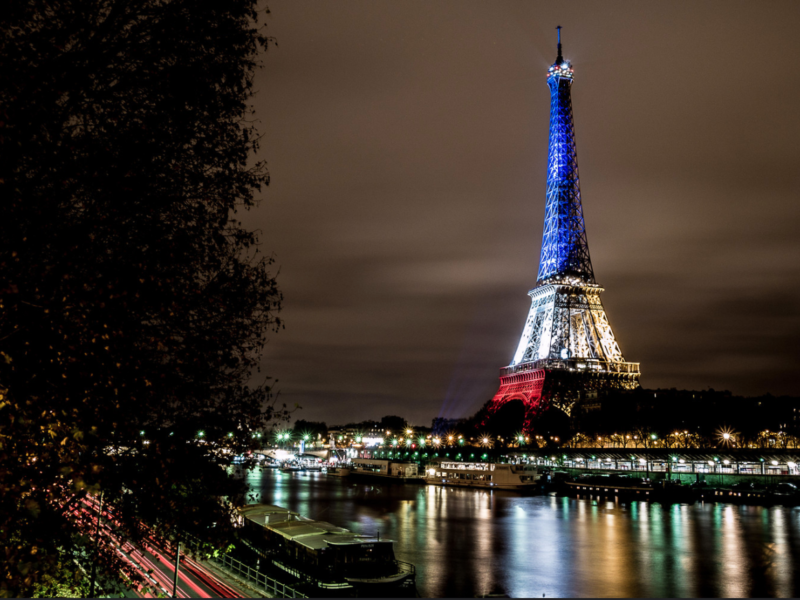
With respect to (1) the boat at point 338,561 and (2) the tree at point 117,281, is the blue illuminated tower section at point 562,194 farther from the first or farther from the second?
(2) the tree at point 117,281

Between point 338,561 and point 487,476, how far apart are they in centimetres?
7208

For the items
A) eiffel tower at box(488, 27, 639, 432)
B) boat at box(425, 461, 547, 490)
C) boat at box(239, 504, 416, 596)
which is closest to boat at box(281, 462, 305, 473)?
eiffel tower at box(488, 27, 639, 432)

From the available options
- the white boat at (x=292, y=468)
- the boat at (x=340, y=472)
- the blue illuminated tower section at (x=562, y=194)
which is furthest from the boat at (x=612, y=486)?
the white boat at (x=292, y=468)

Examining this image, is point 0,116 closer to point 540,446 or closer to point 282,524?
point 282,524

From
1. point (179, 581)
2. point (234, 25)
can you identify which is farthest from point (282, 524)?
point (234, 25)

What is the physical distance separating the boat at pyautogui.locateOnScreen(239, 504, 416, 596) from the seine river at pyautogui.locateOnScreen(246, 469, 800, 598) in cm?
323

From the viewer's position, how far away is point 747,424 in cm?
11212

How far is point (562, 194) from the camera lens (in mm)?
133750

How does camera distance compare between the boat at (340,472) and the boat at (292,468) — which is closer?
the boat at (340,472)

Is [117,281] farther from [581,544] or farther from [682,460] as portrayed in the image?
[682,460]

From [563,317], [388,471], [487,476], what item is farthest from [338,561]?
[563,317]

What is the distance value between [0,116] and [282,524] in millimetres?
35005

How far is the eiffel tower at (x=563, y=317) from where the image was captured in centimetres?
11806

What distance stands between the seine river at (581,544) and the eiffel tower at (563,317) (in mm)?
40786
